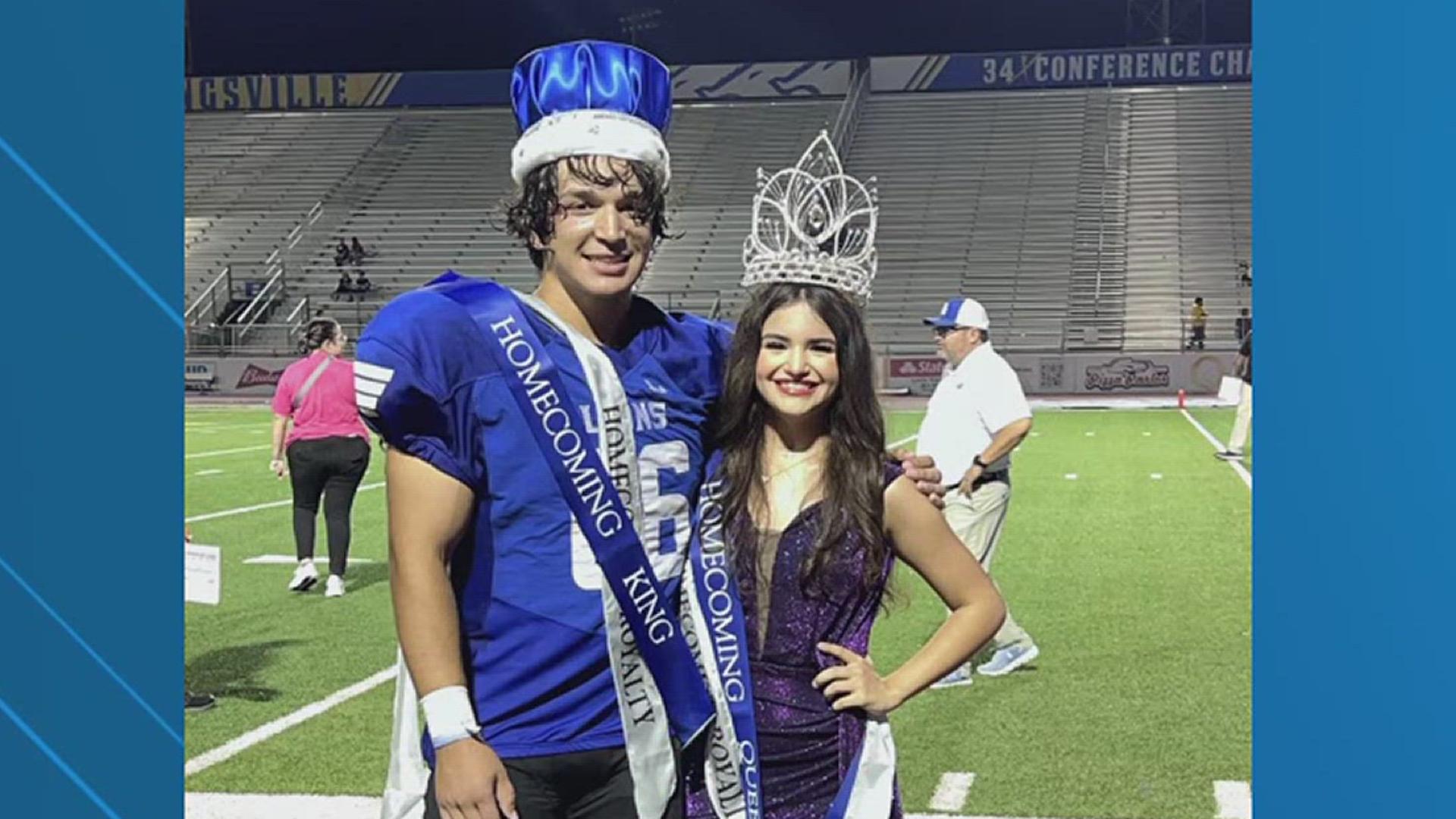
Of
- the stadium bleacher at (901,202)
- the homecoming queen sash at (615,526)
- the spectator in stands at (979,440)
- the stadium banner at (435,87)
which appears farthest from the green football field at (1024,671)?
the stadium banner at (435,87)

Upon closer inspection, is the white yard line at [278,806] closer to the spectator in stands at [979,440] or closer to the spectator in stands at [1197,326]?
the spectator in stands at [979,440]

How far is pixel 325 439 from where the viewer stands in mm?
9109

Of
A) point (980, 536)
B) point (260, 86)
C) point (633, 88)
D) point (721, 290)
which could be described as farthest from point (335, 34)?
point (633, 88)

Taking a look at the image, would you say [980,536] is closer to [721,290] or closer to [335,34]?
[721,290]

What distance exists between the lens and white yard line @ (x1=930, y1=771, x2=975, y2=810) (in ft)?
16.6

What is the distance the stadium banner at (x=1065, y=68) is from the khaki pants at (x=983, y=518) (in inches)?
1374

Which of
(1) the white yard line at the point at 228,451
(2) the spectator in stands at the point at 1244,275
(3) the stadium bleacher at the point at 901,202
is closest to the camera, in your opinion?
(1) the white yard line at the point at 228,451

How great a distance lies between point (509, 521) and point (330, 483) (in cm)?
726

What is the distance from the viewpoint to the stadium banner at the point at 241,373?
31.2 m

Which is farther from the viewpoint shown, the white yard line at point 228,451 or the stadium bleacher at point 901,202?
the stadium bleacher at point 901,202

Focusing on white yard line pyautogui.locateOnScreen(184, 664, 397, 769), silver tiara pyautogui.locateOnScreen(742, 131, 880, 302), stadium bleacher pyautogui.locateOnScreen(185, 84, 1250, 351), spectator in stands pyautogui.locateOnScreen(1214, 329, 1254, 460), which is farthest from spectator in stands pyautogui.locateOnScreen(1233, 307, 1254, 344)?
silver tiara pyautogui.locateOnScreen(742, 131, 880, 302)

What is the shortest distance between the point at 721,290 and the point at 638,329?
1250 inches

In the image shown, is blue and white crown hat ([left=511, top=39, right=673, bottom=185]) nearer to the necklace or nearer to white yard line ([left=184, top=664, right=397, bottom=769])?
the necklace

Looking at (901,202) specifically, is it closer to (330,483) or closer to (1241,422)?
(1241,422)
